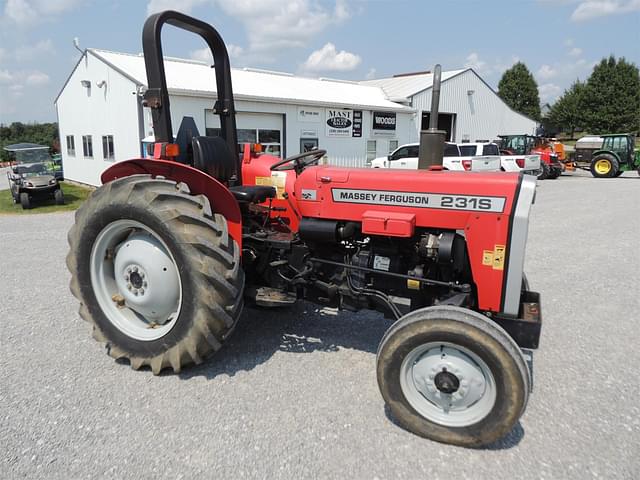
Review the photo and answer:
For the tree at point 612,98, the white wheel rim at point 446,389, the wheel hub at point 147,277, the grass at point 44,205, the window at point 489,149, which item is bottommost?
the grass at point 44,205

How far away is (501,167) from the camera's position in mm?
16375

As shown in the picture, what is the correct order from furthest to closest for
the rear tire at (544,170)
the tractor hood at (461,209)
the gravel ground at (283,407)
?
the rear tire at (544,170)
the tractor hood at (461,209)
the gravel ground at (283,407)

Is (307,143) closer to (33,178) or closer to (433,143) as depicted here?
(33,178)

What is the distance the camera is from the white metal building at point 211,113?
14.0m

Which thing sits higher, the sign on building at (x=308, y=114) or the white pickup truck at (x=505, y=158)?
the sign on building at (x=308, y=114)

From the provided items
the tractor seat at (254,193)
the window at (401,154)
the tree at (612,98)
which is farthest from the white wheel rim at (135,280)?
the tree at (612,98)

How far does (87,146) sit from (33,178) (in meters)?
5.84

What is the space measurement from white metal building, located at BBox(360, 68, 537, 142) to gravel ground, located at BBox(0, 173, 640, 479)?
1859cm

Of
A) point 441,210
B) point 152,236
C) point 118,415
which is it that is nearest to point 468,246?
point 441,210

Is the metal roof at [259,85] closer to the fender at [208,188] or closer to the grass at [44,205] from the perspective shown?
the grass at [44,205]

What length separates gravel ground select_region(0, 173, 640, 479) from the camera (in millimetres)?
2334

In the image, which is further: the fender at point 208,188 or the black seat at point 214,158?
the black seat at point 214,158

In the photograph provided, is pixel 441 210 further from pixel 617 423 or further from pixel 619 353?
pixel 619 353

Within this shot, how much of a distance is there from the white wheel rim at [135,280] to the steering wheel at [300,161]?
1.06m
